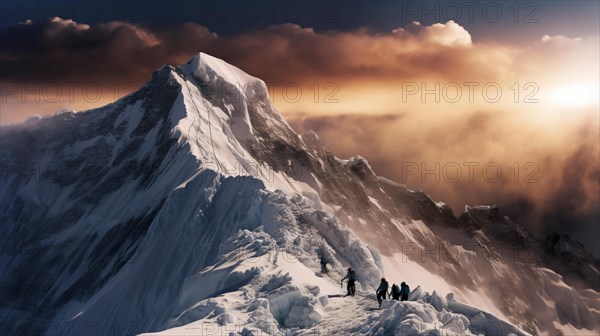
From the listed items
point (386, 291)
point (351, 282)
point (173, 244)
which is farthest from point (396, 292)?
point (173, 244)

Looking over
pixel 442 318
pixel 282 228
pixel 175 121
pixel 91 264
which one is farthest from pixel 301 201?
pixel 175 121

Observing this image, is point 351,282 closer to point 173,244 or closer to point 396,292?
point 396,292

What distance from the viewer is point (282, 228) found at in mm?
84000

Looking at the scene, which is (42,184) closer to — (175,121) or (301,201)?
(175,121)

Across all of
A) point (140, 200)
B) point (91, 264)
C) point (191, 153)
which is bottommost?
point (91, 264)

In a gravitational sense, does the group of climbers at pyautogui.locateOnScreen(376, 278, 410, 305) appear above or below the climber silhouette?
above

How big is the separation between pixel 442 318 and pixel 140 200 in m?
110

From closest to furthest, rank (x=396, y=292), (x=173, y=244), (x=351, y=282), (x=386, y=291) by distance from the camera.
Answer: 1. (x=396, y=292)
2. (x=386, y=291)
3. (x=351, y=282)
4. (x=173, y=244)

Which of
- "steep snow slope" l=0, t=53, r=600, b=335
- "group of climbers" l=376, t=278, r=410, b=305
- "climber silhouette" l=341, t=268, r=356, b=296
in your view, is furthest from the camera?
"climber silhouette" l=341, t=268, r=356, b=296

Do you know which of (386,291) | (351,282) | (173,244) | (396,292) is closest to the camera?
(396,292)

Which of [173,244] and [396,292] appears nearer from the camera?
[396,292]

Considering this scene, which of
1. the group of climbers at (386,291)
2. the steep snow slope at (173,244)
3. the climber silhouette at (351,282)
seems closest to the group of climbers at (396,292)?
the group of climbers at (386,291)

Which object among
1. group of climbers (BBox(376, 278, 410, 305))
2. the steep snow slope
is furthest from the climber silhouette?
group of climbers (BBox(376, 278, 410, 305))

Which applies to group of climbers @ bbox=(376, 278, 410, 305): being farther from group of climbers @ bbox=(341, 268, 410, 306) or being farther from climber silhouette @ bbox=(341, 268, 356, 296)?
climber silhouette @ bbox=(341, 268, 356, 296)
